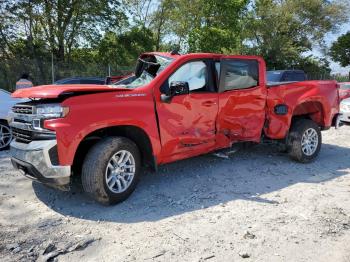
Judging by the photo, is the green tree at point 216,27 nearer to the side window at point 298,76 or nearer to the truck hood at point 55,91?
the side window at point 298,76

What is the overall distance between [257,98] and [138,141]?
92.1 inches

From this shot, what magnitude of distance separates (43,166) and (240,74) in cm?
340

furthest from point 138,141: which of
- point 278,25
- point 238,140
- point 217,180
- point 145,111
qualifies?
point 278,25

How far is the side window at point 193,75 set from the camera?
5.47 meters

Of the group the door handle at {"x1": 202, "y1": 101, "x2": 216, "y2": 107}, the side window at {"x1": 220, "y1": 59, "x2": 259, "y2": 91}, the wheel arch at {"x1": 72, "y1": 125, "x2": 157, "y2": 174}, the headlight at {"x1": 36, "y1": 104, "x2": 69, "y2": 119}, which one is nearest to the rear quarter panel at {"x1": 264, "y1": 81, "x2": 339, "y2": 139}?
the side window at {"x1": 220, "y1": 59, "x2": 259, "y2": 91}

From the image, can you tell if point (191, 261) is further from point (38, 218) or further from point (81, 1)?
point (81, 1)

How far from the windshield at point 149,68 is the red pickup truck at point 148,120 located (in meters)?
0.02

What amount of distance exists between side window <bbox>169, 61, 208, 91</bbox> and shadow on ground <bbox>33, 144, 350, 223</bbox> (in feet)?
4.71

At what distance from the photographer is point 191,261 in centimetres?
362

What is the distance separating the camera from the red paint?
14.8ft

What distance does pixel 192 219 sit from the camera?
4.54 meters

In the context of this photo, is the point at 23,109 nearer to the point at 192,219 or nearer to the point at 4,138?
the point at 192,219

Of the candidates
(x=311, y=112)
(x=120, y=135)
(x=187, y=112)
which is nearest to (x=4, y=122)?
(x=120, y=135)

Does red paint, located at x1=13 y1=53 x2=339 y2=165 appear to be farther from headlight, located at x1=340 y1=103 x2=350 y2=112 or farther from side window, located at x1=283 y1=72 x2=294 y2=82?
side window, located at x1=283 y1=72 x2=294 y2=82
